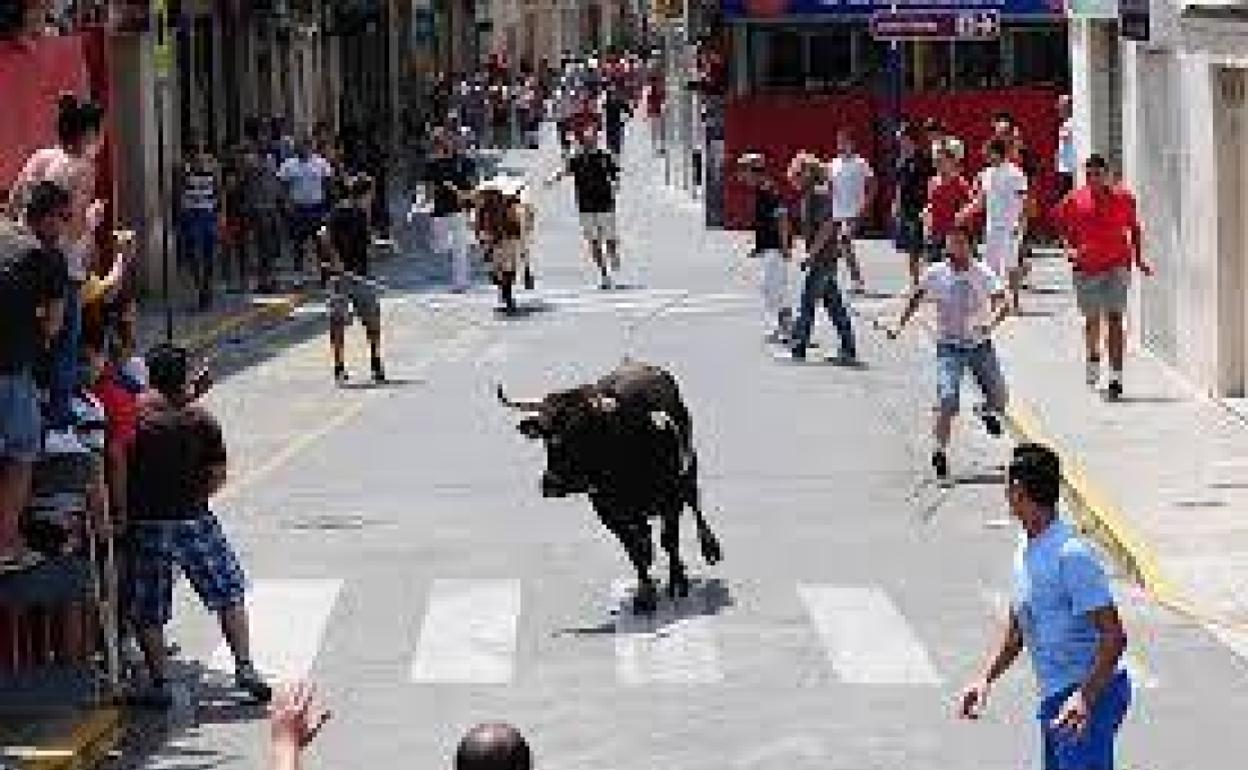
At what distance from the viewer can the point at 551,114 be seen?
92.1 m

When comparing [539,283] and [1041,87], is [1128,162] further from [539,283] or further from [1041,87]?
[1041,87]

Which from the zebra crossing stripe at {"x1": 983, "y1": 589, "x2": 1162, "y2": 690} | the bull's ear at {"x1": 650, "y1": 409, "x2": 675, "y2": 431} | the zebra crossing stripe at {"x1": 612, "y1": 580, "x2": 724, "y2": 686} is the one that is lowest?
the zebra crossing stripe at {"x1": 983, "y1": 589, "x2": 1162, "y2": 690}

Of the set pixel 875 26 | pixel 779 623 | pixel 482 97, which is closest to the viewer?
pixel 779 623

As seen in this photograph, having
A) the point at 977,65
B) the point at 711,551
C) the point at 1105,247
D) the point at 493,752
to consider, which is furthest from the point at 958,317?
the point at 977,65

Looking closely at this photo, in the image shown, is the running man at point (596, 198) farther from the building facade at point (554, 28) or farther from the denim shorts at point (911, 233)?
the building facade at point (554, 28)

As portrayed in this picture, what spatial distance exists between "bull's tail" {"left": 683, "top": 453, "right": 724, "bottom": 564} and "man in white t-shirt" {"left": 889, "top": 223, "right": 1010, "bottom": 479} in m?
3.09

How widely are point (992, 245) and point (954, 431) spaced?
7808mm

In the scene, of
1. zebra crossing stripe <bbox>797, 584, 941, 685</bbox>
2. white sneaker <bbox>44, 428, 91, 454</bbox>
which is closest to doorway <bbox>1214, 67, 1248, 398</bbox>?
zebra crossing stripe <bbox>797, 584, 941, 685</bbox>

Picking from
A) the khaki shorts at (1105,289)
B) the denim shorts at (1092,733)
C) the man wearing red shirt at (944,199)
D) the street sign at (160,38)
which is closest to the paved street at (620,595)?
the khaki shorts at (1105,289)

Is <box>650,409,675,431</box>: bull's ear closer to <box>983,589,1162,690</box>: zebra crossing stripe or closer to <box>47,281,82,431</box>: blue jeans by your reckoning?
<box>983,589,1162,690</box>: zebra crossing stripe

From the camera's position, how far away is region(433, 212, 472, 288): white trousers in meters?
39.3

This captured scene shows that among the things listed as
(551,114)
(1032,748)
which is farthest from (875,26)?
(551,114)

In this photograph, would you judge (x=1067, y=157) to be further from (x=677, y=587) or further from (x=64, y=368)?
(x=64, y=368)

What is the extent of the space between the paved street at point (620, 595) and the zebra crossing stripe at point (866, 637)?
1.0 inches
